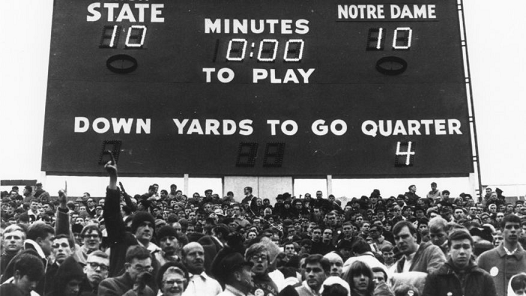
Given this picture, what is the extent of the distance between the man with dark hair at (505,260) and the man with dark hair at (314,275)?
60.2 inches

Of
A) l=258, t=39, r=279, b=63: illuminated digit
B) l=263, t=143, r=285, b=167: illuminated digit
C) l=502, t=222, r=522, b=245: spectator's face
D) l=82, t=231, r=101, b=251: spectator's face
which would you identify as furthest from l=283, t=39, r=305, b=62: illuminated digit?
l=502, t=222, r=522, b=245: spectator's face

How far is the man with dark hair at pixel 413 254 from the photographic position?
8.02m

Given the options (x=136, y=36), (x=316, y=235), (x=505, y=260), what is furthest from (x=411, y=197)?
(x=505, y=260)

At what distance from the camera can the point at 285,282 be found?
837 centimetres

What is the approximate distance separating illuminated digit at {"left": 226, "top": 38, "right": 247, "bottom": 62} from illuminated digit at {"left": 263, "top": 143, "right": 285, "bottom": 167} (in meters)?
2.41

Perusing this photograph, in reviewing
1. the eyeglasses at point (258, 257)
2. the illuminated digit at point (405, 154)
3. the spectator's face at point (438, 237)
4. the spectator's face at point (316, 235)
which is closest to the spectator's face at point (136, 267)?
the eyeglasses at point (258, 257)

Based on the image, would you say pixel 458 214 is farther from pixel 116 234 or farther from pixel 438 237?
pixel 116 234

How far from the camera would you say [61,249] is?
7938 mm

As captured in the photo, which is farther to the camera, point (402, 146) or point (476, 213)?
point (402, 146)

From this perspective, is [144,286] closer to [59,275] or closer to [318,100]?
[59,275]

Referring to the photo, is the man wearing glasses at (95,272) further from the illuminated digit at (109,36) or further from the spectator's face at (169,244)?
the illuminated digit at (109,36)

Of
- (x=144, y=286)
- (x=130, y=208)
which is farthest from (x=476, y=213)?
(x=144, y=286)

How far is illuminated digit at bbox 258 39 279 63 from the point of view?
21641 mm

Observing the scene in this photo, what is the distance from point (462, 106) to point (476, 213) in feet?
18.7
